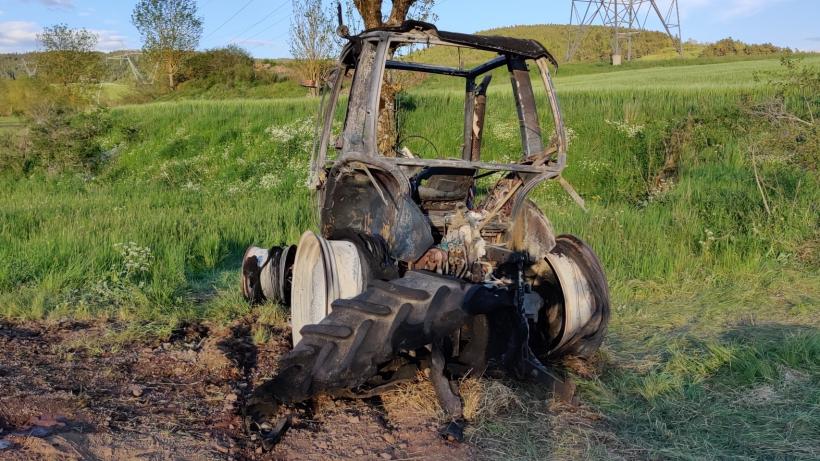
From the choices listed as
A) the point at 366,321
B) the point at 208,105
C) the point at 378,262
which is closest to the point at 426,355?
the point at 378,262

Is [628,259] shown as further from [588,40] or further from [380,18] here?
[588,40]

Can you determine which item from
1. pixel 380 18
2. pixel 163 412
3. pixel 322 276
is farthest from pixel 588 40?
pixel 163 412

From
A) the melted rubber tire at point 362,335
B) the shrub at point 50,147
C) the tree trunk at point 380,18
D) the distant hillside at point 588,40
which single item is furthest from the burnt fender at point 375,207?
the distant hillside at point 588,40

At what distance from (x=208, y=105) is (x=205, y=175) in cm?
693

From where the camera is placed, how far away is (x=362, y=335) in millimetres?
2904

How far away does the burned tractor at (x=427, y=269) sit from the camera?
2.97 meters

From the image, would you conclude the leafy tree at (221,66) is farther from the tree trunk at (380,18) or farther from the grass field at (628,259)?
the tree trunk at (380,18)

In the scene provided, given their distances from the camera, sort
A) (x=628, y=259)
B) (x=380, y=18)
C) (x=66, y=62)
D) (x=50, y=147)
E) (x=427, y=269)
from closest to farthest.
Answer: (x=427, y=269)
(x=628, y=259)
(x=380, y=18)
(x=50, y=147)
(x=66, y=62)

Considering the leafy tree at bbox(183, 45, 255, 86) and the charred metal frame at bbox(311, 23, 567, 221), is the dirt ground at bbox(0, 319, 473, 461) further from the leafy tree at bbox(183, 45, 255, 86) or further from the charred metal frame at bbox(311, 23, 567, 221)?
the leafy tree at bbox(183, 45, 255, 86)

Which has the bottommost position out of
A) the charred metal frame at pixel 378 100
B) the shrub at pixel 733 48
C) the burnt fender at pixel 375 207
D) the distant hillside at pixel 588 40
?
the burnt fender at pixel 375 207

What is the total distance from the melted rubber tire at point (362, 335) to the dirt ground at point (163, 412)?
31 centimetres

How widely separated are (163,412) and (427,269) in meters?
1.51

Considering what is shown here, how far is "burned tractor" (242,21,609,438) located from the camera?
2973mm

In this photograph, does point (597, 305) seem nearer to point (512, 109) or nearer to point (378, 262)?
point (378, 262)
